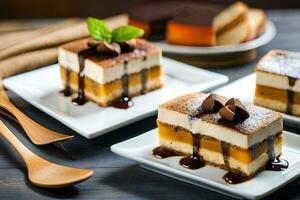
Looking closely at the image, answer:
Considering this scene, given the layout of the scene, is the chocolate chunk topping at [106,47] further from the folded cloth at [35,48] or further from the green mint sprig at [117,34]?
the folded cloth at [35,48]

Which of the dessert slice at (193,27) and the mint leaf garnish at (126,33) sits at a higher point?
the mint leaf garnish at (126,33)

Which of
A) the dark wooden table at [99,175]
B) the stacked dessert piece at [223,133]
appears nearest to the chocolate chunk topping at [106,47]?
the dark wooden table at [99,175]

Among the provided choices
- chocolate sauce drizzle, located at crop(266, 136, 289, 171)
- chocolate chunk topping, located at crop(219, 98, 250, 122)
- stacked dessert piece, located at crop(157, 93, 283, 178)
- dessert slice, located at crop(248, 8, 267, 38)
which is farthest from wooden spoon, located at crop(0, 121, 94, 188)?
dessert slice, located at crop(248, 8, 267, 38)

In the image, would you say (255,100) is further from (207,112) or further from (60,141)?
(60,141)

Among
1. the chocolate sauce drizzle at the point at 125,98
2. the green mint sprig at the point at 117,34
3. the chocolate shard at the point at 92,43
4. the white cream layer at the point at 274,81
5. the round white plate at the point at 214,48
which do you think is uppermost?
the green mint sprig at the point at 117,34

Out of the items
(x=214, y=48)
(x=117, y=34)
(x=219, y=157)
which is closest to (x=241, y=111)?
(x=219, y=157)

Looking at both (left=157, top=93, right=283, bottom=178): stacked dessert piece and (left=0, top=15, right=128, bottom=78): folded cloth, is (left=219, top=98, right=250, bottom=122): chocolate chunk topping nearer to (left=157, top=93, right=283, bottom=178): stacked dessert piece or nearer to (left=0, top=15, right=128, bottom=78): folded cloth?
(left=157, top=93, right=283, bottom=178): stacked dessert piece

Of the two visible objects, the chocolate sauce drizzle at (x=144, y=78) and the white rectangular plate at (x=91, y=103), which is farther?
the chocolate sauce drizzle at (x=144, y=78)

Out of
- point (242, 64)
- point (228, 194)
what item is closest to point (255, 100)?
point (242, 64)
